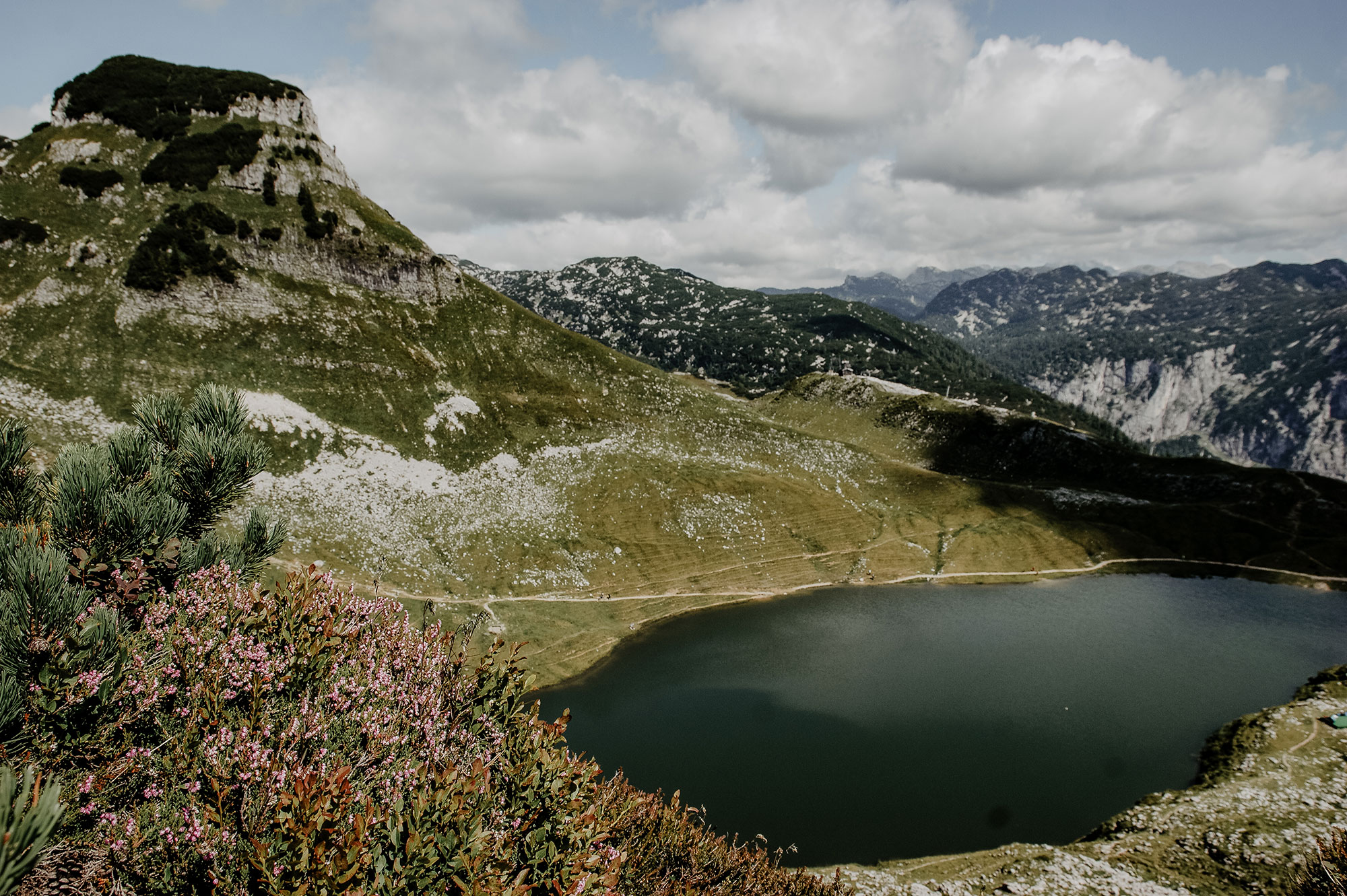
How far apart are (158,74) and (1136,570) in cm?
18698

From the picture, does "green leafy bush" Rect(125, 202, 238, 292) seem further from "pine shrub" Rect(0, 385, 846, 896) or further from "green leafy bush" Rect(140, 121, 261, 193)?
"pine shrub" Rect(0, 385, 846, 896)

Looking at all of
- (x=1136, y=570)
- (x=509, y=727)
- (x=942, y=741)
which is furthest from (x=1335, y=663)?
(x=509, y=727)

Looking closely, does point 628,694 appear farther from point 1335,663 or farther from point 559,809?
Result: point 1335,663

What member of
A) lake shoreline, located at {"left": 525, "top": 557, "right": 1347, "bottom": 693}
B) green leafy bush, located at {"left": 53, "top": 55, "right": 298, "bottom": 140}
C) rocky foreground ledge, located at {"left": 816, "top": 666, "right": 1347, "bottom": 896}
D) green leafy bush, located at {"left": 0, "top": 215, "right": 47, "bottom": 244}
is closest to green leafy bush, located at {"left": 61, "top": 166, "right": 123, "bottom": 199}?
green leafy bush, located at {"left": 0, "top": 215, "right": 47, "bottom": 244}

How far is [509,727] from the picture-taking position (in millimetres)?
12047

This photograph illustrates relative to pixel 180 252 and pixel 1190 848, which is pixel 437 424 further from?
pixel 1190 848

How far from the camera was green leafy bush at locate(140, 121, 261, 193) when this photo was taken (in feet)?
296

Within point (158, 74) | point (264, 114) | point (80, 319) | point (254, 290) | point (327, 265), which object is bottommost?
point (80, 319)

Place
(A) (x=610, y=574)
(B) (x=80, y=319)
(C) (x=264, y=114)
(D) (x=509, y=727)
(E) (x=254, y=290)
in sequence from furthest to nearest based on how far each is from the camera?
(C) (x=264, y=114), (E) (x=254, y=290), (A) (x=610, y=574), (B) (x=80, y=319), (D) (x=509, y=727)

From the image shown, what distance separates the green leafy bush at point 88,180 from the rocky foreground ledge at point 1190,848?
121451mm

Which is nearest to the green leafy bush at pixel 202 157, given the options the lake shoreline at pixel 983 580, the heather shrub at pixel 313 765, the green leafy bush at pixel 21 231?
the green leafy bush at pixel 21 231

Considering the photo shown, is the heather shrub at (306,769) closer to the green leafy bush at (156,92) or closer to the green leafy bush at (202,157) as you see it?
the green leafy bush at (202,157)

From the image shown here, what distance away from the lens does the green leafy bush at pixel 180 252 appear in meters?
79.7

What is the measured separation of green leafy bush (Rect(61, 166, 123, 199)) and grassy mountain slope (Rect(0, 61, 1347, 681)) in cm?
46
